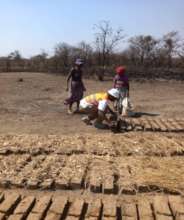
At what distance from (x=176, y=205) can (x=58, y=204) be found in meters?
1.03

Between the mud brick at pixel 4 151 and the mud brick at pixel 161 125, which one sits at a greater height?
the mud brick at pixel 4 151

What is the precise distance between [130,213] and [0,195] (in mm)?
1196

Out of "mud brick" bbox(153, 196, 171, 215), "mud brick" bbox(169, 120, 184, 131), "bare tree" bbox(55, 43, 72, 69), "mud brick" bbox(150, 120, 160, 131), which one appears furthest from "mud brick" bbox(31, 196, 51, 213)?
"bare tree" bbox(55, 43, 72, 69)

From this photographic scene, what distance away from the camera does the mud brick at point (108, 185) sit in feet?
14.0

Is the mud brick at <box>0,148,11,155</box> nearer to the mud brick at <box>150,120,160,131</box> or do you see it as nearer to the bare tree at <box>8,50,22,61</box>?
the mud brick at <box>150,120,160,131</box>

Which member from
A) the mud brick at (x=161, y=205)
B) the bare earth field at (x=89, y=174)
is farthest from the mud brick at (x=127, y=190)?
the mud brick at (x=161, y=205)

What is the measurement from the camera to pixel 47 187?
431 cm

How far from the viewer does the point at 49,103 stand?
1191 cm

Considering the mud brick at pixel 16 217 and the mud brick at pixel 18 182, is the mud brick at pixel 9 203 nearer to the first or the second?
the mud brick at pixel 16 217

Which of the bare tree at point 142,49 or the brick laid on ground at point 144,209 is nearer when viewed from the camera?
the brick laid on ground at point 144,209

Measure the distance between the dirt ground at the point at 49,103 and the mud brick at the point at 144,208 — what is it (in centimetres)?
370

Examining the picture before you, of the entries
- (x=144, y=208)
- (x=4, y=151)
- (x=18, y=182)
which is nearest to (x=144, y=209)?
(x=144, y=208)

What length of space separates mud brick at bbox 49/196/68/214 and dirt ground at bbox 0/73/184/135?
369cm

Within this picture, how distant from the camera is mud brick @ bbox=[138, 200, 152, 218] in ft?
12.2
